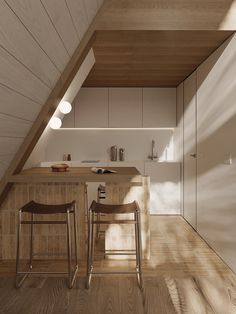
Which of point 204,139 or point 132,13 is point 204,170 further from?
point 132,13

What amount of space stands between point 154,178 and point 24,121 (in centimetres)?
318

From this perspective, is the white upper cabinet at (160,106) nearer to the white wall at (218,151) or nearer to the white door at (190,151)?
the white door at (190,151)

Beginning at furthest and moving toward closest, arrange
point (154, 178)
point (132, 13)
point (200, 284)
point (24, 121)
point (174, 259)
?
point (154, 178)
point (174, 259)
point (132, 13)
point (200, 284)
point (24, 121)

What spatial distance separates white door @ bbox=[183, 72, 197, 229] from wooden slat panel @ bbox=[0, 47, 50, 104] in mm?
2556

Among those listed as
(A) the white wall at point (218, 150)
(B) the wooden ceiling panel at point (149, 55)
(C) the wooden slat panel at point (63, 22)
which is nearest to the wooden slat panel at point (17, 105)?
(C) the wooden slat panel at point (63, 22)

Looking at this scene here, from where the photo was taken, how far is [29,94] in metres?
2.10

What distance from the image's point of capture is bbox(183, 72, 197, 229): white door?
432cm

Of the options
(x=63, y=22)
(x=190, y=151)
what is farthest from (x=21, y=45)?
(x=190, y=151)

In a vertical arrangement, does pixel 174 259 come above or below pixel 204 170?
below

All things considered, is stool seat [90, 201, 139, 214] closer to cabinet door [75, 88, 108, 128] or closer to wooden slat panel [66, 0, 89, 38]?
wooden slat panel [66, 0, 89, 38]

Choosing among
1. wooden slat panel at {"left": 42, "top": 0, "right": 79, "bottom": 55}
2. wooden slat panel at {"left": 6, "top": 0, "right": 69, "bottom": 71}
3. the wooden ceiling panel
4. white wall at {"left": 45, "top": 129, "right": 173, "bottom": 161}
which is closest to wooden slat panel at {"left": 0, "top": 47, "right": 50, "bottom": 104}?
wooden slat panel at {"left": 6, "top": 0, "right": 69, "bottom": 71}

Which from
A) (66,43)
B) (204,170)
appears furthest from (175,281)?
(66,43)

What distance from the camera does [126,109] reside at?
5473 millimetres

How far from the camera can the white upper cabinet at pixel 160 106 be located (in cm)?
548
